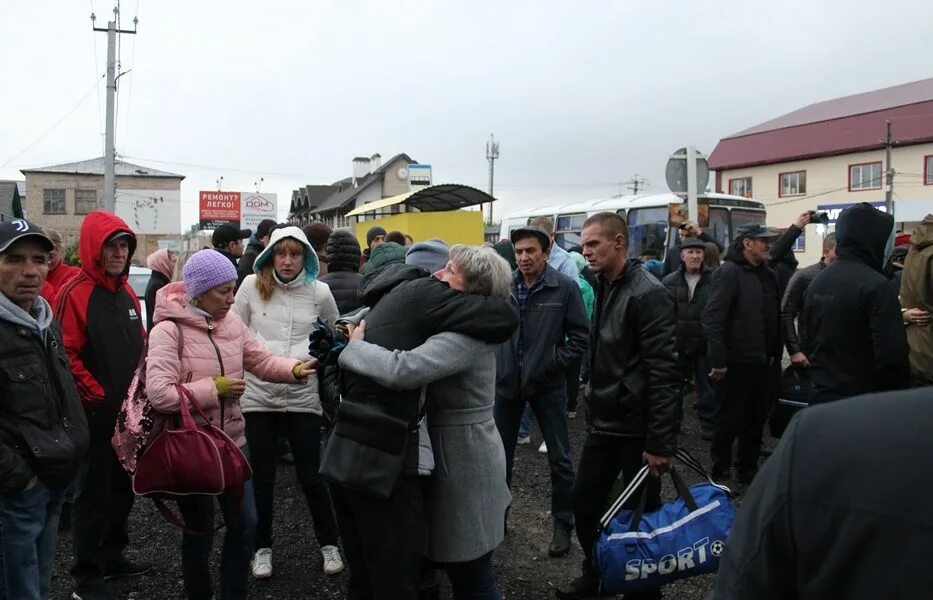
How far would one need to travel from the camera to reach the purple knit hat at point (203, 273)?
3.29 metres

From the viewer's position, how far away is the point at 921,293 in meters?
4.18

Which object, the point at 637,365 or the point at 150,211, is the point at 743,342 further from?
the point at 150,211

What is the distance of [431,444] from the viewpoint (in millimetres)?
2686

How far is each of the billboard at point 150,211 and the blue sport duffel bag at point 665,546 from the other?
2049 inches

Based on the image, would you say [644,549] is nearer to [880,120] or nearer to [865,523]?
[865,523]

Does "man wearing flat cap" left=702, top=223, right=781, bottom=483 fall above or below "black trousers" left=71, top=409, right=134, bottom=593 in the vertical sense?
above

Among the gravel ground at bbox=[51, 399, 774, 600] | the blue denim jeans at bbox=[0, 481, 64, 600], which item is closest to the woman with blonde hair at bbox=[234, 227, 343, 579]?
the gravel ground at bbox=[51, 399, 774, 600]

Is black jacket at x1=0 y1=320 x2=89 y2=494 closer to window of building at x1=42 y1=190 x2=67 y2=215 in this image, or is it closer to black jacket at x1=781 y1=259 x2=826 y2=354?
black jacket at x1=781 y1=259 x2=826 y2=354

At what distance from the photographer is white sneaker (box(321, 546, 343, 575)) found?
405 centimetres

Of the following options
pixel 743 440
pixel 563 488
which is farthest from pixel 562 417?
pixel 743 440

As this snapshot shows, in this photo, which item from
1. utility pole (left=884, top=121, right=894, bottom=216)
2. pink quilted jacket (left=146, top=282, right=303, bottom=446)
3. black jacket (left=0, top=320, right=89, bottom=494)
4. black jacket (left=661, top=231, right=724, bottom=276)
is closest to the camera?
black jacket (left=0, top=320, right=89, bottom=494)

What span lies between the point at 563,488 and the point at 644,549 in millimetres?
1569

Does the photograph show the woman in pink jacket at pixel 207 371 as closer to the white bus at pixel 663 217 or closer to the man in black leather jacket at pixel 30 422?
the man in black leather jacket at pixel 30 422

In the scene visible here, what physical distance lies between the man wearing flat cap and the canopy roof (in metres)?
10.7
